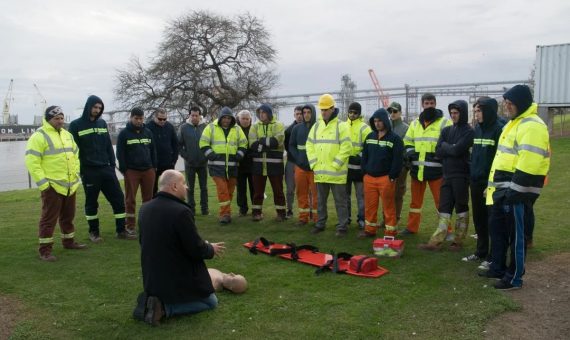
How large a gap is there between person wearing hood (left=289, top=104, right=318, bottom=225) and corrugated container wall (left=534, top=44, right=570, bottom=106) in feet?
57.1

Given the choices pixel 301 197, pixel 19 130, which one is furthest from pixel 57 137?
pixel 19 130

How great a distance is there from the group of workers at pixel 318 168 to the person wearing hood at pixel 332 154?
0.02m

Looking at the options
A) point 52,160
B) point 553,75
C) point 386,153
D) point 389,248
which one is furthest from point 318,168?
point 553,75

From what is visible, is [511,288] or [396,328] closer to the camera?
[396,328]

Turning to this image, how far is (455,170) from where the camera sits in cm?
661

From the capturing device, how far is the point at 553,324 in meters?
4.39

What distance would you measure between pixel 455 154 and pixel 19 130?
66.1 m

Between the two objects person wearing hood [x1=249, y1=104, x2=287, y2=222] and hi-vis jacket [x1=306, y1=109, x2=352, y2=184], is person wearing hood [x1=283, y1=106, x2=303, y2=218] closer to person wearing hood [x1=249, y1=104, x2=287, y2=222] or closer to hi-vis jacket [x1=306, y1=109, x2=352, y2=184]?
person wearing hood [x1=249, y1=104, x2=287, y2=222]

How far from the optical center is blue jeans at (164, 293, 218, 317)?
15.0 ft

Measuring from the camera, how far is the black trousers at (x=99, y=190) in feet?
24.8

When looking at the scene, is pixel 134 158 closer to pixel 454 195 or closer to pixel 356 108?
pixel 356 108

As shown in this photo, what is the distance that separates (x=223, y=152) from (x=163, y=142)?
1208 mm

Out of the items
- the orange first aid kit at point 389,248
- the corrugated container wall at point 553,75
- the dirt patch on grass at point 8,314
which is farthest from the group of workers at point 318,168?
the corrugated container wall at point 553,75

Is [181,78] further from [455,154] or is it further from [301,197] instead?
[455,154]
